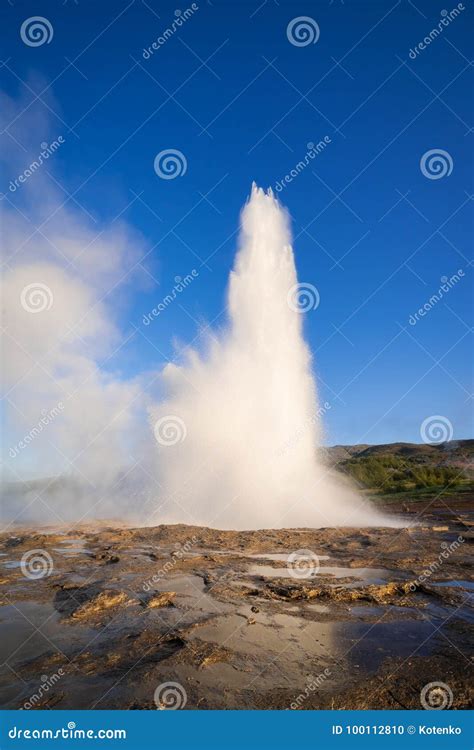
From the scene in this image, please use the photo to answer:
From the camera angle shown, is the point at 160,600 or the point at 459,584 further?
the point at 459,584

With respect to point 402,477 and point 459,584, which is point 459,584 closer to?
point 459,584

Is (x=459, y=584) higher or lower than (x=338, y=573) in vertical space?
higher

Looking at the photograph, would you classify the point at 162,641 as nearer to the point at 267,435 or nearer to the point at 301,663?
the point at 301,663

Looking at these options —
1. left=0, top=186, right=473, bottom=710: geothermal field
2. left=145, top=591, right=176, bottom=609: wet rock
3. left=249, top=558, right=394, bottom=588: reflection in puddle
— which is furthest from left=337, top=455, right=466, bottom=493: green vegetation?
left=145, top=591, right=176, bottom=609: wet rock

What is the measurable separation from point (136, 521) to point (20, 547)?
9245 mm

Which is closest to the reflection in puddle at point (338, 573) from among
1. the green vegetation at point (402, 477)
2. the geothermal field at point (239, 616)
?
the geothermal field at point (239, 616)

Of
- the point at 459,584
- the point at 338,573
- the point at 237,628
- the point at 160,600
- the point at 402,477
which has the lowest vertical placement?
the point at 160,600

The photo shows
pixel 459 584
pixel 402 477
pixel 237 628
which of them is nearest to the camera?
pixel 237 628

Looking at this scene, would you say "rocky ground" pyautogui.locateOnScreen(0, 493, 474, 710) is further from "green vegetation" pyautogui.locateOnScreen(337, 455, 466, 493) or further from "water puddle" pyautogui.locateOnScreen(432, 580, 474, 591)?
"green vegetation" pyautogui.locateOnScreen(337, 455, 466, 493)

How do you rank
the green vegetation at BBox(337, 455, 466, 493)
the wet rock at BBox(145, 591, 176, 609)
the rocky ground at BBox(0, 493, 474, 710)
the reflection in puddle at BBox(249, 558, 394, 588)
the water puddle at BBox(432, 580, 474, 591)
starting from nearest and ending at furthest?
the rocky ground at BBox(0, 493, 474, 710)
the wet rock at BBox(145, 591, 176, 609)
the water puddle at BBox(432, 580, 474, 591)
the reflection in puddle at BBox(249, 558, 394, 588)
the green vegetation at BBox(337, 455, 466, 493)

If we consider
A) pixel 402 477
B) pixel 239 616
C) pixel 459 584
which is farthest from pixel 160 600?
pixel 402 477

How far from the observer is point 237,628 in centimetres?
639

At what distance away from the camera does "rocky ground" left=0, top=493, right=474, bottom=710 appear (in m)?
4.47

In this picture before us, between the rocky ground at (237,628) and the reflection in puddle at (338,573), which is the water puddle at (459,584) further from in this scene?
the reflection in puddle at (338,573)
